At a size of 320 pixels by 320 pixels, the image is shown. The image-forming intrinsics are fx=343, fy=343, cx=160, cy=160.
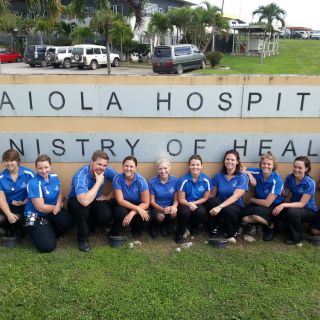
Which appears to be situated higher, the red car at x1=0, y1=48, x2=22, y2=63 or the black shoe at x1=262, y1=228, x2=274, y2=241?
the red car at x1=0, y1=48, x2=22, y2=63

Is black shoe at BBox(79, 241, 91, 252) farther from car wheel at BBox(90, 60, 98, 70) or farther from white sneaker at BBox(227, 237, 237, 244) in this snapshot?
car wheel at BBox(90, 60, 98, 70)

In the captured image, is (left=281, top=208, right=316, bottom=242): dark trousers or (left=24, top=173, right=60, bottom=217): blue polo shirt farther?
(left=281, top=208, right=316, bottom=242): dark trousers

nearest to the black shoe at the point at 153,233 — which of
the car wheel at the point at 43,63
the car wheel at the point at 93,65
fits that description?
the car wheel at the point at 93,65

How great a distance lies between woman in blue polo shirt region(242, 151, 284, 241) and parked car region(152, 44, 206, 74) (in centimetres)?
1562

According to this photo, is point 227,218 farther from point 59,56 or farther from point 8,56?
point 8,56

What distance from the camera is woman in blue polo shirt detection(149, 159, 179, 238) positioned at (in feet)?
12.5

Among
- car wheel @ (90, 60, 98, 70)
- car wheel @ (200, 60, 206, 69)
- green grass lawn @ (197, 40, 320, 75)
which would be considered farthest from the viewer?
car wheel @ (90, 60, 98, 70)

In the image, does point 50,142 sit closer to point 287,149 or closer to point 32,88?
point 32,88

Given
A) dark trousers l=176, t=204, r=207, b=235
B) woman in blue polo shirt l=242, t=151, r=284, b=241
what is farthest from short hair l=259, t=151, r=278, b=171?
dark trousers l=176, t=204, r=207, b=235

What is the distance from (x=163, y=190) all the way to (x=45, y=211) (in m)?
1.30

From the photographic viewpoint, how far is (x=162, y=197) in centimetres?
391

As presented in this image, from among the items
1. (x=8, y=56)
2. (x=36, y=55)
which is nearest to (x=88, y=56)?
(x=36, y=55)

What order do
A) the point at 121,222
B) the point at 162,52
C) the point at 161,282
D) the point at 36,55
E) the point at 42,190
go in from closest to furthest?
1. the point at 161,282
2. the point at 42,190
3. the point at 121,222
4. the point at 162,52
5. the point at 36,55

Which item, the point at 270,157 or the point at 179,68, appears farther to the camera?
the point at 179,68
